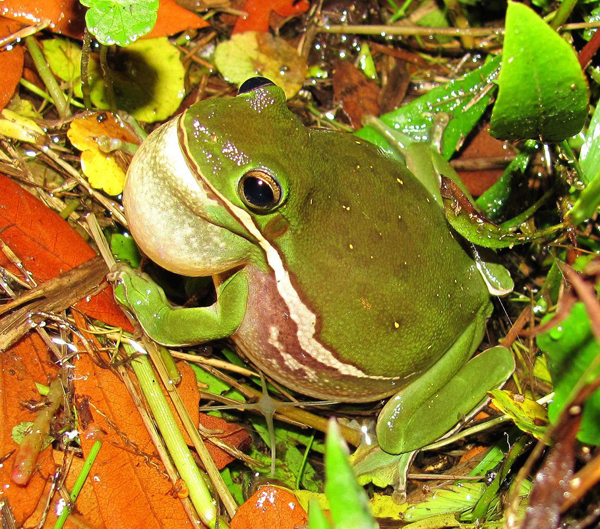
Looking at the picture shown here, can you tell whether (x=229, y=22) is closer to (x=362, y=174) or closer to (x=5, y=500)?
(x=362, y=174)

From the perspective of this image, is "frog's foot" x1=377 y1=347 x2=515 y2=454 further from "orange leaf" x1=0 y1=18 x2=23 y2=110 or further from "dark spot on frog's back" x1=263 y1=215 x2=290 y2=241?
"orange leaf" x1=0 y1=18 x2=23 y2=110

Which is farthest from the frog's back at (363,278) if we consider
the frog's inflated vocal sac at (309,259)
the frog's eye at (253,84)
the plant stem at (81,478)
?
the plant stem at (81,478)

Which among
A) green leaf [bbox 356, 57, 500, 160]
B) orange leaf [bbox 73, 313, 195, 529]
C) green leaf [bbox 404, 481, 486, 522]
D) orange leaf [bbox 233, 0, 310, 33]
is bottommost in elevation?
green leaf [bbox 404, 481, 486, 522]

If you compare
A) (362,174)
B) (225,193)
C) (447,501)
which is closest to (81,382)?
(225,193)

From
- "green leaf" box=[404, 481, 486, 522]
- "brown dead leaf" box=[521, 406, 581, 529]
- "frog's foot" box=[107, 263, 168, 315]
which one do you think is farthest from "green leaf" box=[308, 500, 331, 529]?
"green leaf" box=[404, 481, 486, 522]

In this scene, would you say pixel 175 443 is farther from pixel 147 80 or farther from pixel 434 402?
pixel 147 80

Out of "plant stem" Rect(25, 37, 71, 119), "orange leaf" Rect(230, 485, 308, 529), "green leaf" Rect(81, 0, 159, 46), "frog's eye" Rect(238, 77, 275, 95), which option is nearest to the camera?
"frog's eye" Rect(238, 77, 275, 95)
